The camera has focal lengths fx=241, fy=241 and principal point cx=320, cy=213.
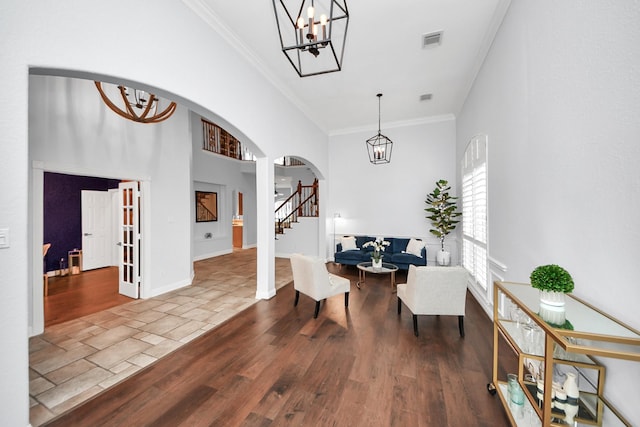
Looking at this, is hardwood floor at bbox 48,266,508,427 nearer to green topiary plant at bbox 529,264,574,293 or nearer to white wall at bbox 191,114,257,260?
green topiary plant at bbox 529,264,574,293

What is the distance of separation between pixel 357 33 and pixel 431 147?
4.23 meters

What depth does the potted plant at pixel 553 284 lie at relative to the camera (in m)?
1.35

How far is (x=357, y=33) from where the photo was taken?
348 centimetres

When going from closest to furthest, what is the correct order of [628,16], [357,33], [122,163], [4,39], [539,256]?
[628,16], [4,39], [539,256], [357,33], [122,163]

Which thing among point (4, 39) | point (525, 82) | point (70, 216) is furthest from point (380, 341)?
point (70, 216)

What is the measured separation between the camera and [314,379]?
90.8 inches

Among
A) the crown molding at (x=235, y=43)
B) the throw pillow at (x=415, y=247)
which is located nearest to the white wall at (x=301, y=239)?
the throw pillow at (x=415, y=247)

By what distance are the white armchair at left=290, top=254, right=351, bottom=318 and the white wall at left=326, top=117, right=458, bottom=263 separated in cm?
370

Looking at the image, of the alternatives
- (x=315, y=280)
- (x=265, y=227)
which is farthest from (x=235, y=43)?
(x=315, y=280)

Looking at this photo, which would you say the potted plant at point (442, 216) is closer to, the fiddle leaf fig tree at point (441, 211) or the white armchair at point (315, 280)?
the fiddle leaf fig tree at point (441, 211)

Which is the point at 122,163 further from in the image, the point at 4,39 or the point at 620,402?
the point at 620,402

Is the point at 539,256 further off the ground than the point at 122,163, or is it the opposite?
the point at 122,163

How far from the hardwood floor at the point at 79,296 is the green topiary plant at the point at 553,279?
5678mm

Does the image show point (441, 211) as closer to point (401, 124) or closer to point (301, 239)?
point (401, 124)
